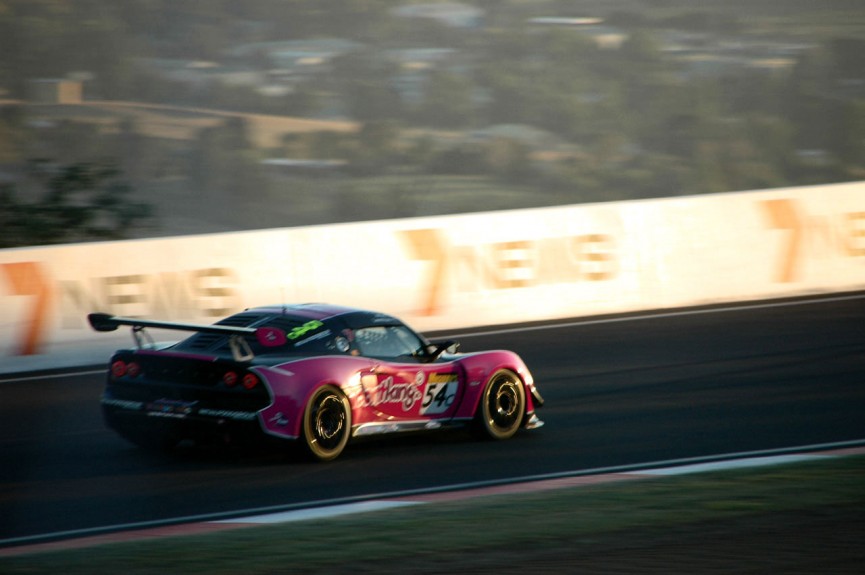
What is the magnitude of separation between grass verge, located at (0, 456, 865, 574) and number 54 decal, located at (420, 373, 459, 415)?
82.6 inches

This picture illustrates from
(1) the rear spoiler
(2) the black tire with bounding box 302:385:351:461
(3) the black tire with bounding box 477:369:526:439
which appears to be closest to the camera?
(1) the rear spoiler

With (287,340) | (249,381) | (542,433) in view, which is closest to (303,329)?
(287,340)

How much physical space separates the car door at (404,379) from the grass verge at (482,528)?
1.97m

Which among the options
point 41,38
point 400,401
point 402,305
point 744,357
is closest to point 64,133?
point 41,38

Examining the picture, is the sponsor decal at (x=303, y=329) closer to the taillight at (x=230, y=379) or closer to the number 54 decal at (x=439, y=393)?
the taillight at (x=230, y=379)

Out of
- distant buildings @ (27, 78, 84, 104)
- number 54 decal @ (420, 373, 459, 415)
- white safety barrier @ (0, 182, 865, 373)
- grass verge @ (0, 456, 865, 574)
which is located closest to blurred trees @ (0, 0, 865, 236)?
distant buildings @ (27, 78, 84, 104)

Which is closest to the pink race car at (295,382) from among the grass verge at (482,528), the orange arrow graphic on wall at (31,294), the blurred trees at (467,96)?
the grass verge at (482,528)

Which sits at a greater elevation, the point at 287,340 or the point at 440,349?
the point at 287,340

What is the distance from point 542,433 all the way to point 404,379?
4.77ft

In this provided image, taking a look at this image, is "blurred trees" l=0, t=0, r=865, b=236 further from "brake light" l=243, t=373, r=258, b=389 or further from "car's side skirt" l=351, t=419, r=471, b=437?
"brake light" l=243, t=373, r=258, b=389

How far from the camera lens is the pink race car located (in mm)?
9117

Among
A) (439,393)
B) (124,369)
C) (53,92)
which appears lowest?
(439,393)

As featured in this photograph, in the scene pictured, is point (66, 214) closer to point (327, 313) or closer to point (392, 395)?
point (327, 313)

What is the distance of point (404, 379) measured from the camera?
32.9 ft
